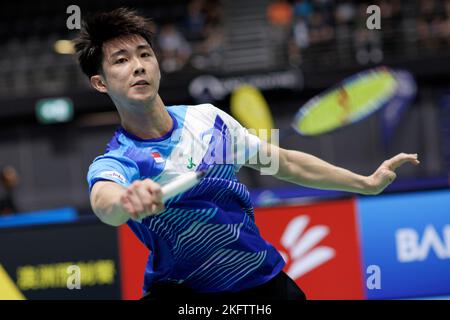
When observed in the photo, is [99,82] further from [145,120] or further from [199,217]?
[199,217]

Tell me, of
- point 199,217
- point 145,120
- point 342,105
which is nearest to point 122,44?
point 145,120

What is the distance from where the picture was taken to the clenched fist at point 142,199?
261 centimetres

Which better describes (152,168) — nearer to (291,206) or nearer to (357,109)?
(291,206)

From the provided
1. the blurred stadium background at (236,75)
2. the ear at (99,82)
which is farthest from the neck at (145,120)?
the blurred stadium background at (236,75)

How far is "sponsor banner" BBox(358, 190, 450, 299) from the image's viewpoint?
7.57m

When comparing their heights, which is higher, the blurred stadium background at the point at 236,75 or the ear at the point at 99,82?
the blurred stadium background at the point at 236,75

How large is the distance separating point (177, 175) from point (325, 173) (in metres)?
0.77

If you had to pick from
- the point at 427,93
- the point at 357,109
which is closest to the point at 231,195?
the point at 357,109

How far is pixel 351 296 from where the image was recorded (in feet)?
24.3

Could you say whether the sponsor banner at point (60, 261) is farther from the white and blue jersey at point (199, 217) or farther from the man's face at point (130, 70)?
the man's face at point (130, 70)

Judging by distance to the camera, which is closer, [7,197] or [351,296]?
[351,296]

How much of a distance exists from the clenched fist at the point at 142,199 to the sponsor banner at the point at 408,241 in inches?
204

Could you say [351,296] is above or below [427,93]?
below
